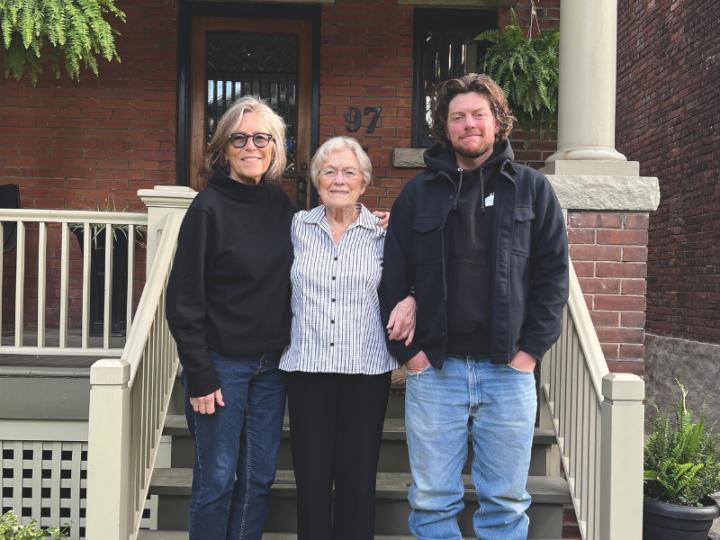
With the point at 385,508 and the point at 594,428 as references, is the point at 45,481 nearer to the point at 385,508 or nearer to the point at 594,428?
the point at 385,508

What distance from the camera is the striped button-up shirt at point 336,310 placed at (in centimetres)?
226

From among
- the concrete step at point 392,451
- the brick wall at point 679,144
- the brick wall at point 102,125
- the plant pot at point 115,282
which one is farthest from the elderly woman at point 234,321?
the brick wall at point 679,144

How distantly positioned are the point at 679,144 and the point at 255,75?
4.54m

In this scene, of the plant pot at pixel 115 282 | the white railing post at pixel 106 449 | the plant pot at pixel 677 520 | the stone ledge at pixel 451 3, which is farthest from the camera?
the stone ledge at pixel 451 3

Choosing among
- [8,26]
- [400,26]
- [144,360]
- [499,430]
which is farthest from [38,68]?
[499,430]

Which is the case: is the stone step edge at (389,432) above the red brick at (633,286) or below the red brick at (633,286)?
below

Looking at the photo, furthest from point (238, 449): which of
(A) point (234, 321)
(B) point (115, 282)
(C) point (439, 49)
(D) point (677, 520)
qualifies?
(C) point (439, 49)

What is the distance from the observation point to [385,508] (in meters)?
3.06

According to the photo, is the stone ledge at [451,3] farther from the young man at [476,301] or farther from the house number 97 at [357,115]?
the young man at [476,301]

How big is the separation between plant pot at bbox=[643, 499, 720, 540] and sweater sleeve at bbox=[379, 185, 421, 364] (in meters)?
1.69

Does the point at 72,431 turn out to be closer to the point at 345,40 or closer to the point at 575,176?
the point at 575,176

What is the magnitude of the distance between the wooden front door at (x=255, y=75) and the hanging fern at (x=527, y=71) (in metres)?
1.66

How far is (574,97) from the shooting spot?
376 cm

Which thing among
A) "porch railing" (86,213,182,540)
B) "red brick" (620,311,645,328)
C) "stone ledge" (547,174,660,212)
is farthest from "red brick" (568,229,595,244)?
"porch railing" (86,213,182,540)
